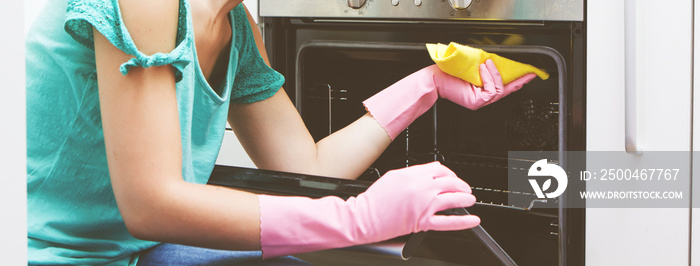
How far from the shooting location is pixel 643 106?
1.24 meters

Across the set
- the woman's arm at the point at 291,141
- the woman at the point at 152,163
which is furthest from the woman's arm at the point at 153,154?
the woman's arm at the point at 291,141

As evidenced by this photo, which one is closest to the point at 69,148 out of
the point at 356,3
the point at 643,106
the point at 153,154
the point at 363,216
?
the point at 153,154

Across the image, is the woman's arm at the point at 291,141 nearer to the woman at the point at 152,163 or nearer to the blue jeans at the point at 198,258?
the woman at the point at 152,163

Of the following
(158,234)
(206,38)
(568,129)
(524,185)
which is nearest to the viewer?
(158,234)

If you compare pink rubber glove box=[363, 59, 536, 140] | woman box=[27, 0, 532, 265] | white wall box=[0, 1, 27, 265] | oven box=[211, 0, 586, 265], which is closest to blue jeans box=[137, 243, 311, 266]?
woman box=[27, 0, 532, 265]

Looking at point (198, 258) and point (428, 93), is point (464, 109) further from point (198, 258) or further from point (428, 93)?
point (198, 258)

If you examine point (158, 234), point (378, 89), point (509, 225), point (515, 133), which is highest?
point (378, 89)

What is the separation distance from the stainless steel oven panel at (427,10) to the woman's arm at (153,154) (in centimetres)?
60

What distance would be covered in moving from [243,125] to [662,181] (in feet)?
2.74

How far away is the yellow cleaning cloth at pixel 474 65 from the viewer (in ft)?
4.41

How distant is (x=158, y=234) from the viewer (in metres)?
0.91

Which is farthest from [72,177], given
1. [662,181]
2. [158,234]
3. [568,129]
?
[662,181]

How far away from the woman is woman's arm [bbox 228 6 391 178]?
0.15 meters

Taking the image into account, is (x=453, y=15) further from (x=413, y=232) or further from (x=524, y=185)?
(x=413, y=232)
